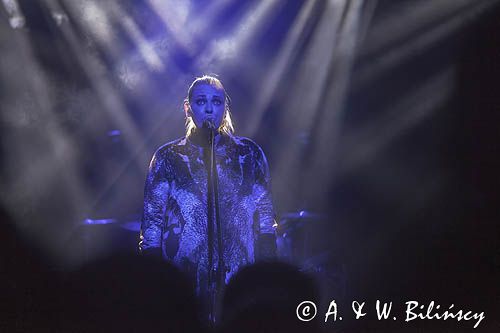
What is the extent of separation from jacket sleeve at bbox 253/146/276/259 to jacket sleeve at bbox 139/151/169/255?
536mm

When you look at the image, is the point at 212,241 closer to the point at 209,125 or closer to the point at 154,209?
the point at 154,209

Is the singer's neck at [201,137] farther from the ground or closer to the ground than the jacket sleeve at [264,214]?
farther from the ground

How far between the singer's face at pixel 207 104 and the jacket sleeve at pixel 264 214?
35cm

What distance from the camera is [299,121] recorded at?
5.03 meters

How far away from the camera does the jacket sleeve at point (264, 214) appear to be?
2822 millimetres

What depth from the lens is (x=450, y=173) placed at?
14.8ft

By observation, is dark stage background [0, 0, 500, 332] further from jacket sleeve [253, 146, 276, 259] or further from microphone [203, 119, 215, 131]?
microphone [203, 119, 215, 131]

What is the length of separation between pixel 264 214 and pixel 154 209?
0.63 metres

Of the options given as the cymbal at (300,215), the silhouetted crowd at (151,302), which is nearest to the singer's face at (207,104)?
the silhouetted crowd at (151,302)

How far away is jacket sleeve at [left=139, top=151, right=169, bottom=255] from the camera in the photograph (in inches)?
108

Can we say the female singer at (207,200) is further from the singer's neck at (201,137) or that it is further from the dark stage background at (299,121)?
the dark stage background at (299,121)

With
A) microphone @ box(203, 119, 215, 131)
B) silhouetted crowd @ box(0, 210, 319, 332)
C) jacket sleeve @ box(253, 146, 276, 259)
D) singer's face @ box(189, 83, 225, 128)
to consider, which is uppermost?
singer's face @ box(189, 83, 225, 128)

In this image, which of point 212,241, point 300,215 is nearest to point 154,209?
point 212,241

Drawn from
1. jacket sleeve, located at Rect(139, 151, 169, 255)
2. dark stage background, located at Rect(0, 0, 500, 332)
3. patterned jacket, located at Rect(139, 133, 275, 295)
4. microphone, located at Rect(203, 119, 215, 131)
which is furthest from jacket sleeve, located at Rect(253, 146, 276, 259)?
dark stage background, located at Rect(0, 0, 500, 332)
